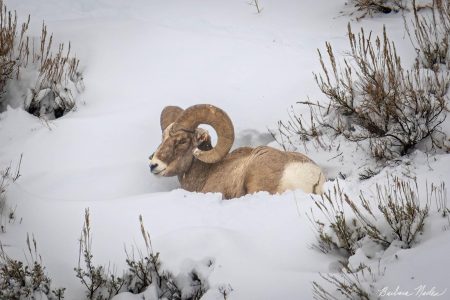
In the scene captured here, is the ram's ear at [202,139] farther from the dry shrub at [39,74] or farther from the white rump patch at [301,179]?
the dry shrub at [39,74]

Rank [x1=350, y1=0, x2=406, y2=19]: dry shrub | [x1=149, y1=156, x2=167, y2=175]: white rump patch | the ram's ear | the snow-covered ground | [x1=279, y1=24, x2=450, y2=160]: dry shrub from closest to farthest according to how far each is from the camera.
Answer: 1. the snow-covered ground
2. [x1=279, y1=24, x2=450, y2=160]: dry shrub
3. [x1=149, y1=156, x2=167, y2=175]: white rump patch
4. the ram's ear
5. [x1=350, y1=0, x2=406, y2=19]: dry shrub

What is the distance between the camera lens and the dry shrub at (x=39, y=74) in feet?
23.0

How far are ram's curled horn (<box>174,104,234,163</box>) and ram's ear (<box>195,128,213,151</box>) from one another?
0.15m

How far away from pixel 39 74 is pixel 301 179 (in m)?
4.84

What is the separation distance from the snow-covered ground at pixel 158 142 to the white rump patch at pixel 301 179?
326 millimetres

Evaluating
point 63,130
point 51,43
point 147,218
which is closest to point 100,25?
point 51,43

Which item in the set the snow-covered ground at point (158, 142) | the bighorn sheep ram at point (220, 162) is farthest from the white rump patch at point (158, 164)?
the snow-covered ground at point (158, 142)

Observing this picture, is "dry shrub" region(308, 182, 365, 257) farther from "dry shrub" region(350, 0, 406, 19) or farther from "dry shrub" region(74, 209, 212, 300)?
"dry shrub" region(350, 0, 406, 19)

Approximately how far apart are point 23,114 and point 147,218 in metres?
3.42

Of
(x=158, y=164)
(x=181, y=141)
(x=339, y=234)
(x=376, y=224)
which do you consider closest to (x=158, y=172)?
(x=158, y=164)

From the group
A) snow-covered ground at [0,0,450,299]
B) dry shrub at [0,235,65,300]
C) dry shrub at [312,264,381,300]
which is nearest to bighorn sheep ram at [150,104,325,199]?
snow-covered ground at [0,0,450,299]

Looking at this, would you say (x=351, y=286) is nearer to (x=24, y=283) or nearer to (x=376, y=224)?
(x=376, y=224)

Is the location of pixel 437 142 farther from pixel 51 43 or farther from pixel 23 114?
pixel 51 43

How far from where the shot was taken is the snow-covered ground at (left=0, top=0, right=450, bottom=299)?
3506mm
